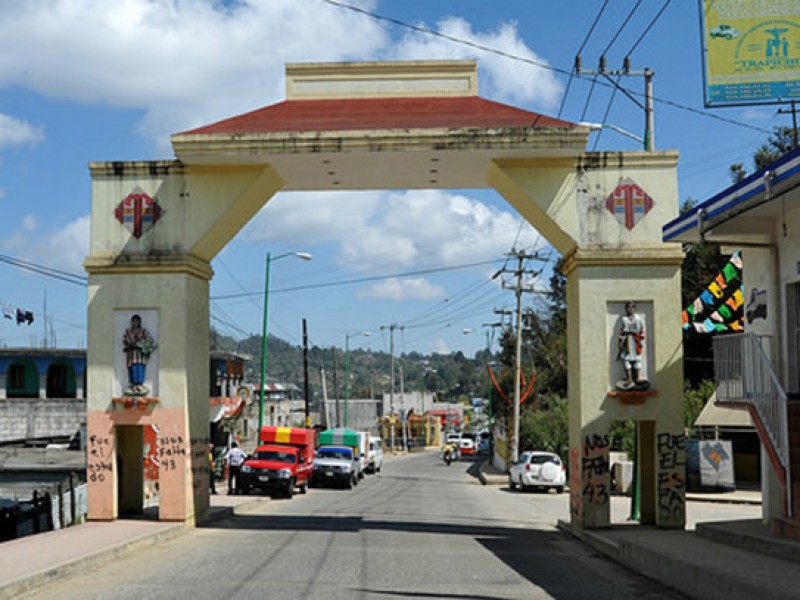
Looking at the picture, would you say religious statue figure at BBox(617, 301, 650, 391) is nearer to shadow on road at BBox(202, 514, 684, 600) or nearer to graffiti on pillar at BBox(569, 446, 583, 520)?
graffiti on pillar at BBox(569, 446, 583, 520)

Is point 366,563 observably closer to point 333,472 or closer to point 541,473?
point 541,473

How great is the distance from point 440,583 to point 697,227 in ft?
26.1

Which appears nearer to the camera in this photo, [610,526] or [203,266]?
[610,526]

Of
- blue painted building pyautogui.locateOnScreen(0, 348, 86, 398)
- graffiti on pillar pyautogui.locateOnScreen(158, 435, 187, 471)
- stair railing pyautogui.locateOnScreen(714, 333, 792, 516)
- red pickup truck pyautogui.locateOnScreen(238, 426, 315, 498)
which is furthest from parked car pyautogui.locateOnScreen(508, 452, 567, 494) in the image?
blue painted building pyautogui.locateOnScreen(0, 348, 86, 398)

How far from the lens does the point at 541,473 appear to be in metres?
38.7

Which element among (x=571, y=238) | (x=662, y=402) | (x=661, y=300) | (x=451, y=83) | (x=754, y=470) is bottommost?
(x=754, y=470)

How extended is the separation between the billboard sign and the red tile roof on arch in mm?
3207

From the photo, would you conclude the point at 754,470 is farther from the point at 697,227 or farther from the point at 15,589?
the point at 15,589

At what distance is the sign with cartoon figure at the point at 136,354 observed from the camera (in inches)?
806

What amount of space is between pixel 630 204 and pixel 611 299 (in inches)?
80.8

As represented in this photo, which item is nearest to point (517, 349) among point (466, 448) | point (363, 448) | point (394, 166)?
point (363, 448)

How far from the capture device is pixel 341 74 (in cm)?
2341

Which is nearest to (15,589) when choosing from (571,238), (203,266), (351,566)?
(351,566)

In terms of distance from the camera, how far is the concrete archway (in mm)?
19875
